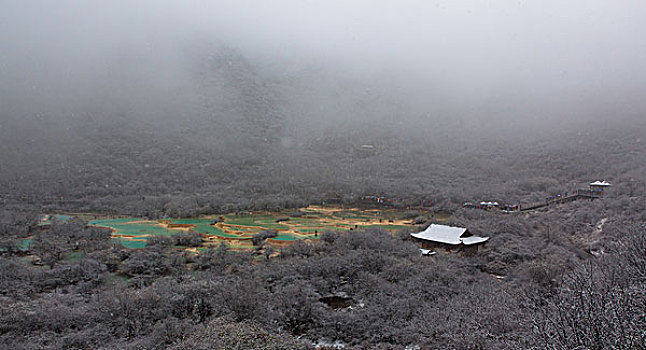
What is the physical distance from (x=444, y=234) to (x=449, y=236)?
50cm

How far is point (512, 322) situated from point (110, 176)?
65634 mm

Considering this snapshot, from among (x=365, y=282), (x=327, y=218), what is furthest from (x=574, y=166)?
(x=365, y=282)

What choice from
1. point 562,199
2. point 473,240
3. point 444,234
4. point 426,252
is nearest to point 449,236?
point 444,234

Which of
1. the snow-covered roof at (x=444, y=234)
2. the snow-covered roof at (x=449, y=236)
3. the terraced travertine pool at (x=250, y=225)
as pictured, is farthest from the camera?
the terraced travertine pool at (x=250, y=225)

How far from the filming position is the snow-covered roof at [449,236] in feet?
95.6

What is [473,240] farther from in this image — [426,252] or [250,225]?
[250,225]

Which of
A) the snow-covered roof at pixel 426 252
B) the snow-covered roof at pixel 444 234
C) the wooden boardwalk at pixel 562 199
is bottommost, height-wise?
the snow-covered roof at pixel 426 252

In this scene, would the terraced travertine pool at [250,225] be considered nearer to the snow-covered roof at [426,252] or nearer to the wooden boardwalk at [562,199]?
the snow-covered roof at [426,252]

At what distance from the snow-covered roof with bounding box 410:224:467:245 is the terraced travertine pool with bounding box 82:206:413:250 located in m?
8.39

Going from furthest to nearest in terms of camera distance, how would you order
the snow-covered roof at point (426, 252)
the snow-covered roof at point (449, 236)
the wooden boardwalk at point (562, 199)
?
the wooden boardwalk at point (562, 199), the snow-covered roof at point (449, 236), the snow-covered roof at point (426, 252)

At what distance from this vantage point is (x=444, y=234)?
100 ft

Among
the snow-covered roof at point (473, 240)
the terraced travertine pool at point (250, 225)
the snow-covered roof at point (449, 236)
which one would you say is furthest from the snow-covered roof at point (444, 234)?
the terraced travertine pool at point (250, 225)

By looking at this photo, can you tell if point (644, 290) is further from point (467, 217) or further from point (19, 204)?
point (19, 204)

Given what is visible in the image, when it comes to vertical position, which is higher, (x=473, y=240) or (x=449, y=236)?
(x=449, y=236)
